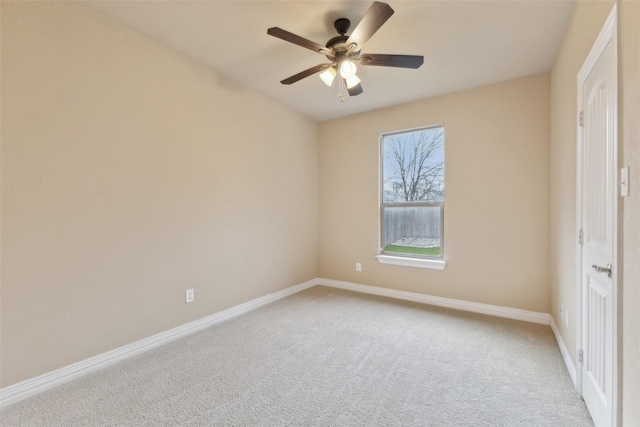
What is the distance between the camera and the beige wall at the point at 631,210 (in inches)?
41.7

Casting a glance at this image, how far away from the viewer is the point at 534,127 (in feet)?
9.84

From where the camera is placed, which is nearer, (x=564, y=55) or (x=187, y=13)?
(x=187, y=13)

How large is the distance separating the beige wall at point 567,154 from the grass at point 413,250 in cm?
120

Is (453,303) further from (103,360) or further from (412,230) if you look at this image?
(103,360)

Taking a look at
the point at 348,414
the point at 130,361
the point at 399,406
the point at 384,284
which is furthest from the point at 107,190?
the point at 384,284

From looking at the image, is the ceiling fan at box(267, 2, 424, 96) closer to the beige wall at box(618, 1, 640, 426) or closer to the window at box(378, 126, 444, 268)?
the beige wall at box(618, 1, 640, 426)

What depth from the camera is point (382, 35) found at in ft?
7.75

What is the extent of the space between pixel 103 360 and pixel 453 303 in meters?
3.59

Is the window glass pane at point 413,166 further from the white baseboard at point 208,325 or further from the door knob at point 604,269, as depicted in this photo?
the door knob at point 604,269

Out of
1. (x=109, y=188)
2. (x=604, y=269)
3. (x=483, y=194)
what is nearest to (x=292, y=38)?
(x=109, y=188)

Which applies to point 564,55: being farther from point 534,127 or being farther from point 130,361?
point 130,361

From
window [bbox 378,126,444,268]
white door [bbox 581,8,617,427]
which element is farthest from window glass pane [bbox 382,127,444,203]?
white door [bbox 581,8,617,427]

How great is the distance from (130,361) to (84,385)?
1.07 ft

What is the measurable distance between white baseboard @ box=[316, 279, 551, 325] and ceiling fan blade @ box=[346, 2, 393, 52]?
9.96ft
